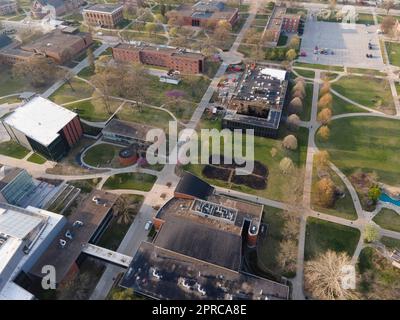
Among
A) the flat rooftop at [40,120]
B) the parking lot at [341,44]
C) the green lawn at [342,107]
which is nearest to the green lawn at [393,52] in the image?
the parking lot at [341,44]

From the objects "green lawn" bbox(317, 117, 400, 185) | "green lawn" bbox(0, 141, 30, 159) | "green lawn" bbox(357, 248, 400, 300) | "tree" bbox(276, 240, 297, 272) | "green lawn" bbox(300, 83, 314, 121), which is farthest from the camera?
"green lawn" bbox(300, 83, 314, 121)

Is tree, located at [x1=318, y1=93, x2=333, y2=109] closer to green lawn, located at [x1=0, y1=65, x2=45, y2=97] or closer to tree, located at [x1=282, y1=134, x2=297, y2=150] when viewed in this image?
tree, located at [x1=282, y1=134, x2=297, y2=150]

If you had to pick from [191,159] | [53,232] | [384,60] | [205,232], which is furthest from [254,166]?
[384,60]

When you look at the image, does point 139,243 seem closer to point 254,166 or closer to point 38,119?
point 254,166

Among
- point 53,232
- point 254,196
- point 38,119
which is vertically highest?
point 38,119

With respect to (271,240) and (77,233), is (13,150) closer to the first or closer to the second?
(77,233)

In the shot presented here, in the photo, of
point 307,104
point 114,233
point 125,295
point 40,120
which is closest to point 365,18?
point 307,104

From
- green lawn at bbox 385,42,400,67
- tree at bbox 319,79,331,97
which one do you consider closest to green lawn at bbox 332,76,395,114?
tree at bbox 319,79,331,97
